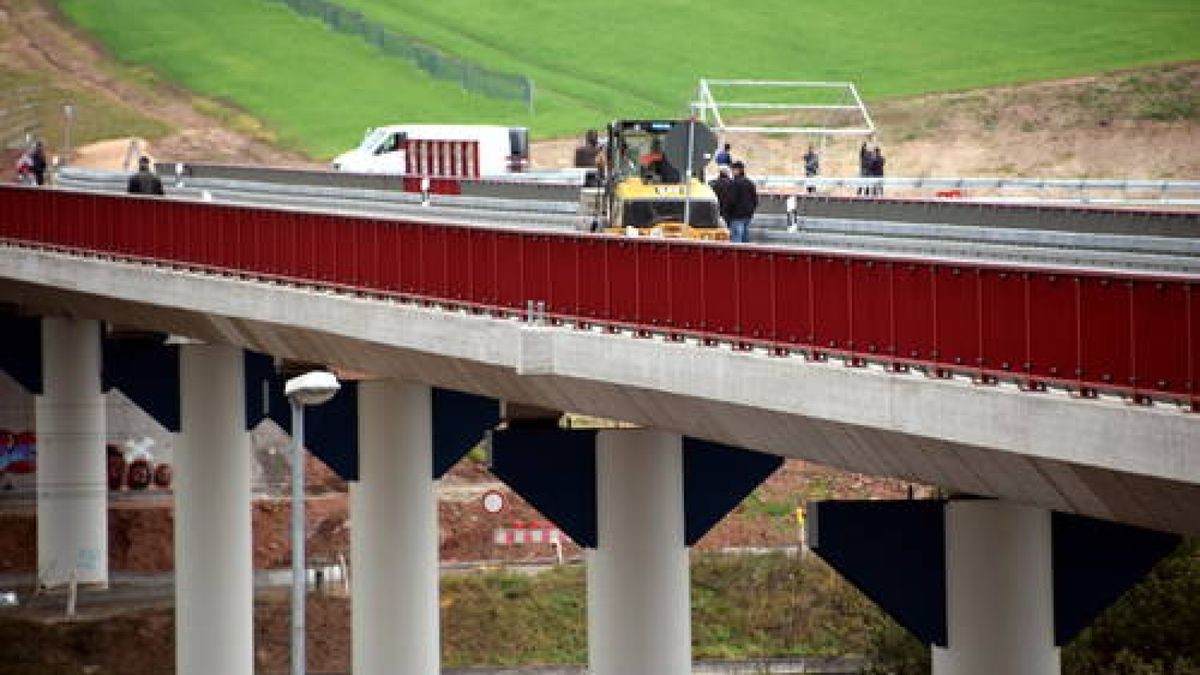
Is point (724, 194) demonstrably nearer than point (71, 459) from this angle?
Yes

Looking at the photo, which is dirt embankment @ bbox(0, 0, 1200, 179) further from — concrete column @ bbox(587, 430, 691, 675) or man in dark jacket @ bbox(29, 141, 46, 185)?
concrete column @ bbox(587, 430, 691, 675)

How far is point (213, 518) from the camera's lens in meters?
58.9

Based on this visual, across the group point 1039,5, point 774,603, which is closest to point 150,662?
point 774,603

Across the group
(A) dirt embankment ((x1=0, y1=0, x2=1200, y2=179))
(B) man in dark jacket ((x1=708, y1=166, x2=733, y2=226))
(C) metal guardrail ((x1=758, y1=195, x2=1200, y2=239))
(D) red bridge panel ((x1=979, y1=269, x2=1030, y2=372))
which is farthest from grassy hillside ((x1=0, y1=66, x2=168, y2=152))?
(D) red bridge panel ((x1=979, y1=269, x2=1030, y2=372))

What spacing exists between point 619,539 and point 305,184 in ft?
98.1

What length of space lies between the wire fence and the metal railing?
60766 mm

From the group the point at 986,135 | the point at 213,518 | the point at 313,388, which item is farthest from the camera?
the point at 986,135

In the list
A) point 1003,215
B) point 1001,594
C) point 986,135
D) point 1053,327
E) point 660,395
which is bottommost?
point 1001,594

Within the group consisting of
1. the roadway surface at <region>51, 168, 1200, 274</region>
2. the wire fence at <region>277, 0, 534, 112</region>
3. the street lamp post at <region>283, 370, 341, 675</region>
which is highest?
the wire fence at <region>277, 0, 534, 112</region>

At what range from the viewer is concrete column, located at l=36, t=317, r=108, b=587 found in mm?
70250

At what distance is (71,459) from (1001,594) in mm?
41548

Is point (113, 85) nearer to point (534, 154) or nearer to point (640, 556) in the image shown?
point (534, 154)

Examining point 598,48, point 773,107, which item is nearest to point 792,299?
point 773,107

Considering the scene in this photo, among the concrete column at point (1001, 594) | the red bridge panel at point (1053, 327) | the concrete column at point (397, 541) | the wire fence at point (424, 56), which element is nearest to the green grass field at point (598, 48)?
the wire fence at point (424, 56)
